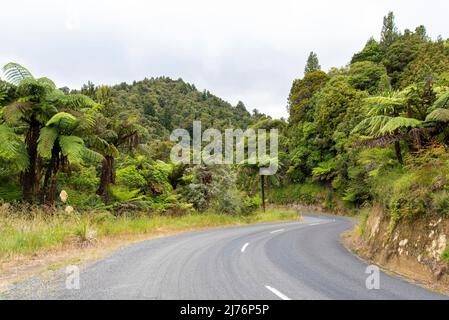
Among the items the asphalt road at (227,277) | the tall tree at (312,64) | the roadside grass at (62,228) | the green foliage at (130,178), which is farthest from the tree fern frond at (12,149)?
the tall tree at (312,64)

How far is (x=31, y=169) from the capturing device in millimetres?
14734

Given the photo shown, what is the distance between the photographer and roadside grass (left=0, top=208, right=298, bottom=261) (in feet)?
34.7

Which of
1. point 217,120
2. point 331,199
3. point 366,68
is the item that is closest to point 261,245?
point 331,199

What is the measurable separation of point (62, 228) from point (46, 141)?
3.42 metres

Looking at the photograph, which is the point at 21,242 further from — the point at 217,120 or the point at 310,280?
the point at 217,120

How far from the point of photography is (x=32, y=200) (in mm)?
14758

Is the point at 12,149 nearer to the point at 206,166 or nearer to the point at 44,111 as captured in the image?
the point at 44,111

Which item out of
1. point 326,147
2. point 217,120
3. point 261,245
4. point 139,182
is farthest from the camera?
point 217,120

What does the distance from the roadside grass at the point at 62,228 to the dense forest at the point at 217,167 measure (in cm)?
158

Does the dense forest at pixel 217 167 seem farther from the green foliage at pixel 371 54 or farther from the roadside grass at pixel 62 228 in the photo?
the green foliage at pixel 371 54

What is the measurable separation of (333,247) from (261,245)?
106 inches

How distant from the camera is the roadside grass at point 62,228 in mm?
10562

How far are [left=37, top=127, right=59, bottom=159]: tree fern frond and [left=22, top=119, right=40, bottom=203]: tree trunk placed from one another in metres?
0.65

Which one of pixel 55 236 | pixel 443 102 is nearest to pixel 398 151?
pixel 443 102
